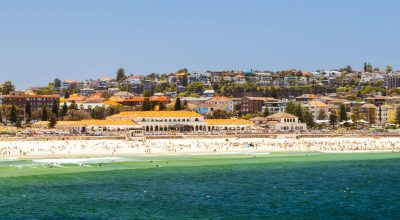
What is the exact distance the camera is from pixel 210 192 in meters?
40.4

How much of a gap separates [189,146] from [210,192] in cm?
2722

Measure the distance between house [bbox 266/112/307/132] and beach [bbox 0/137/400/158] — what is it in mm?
12098

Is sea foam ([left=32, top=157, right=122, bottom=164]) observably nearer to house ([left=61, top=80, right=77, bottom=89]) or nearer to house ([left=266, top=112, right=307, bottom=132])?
house ([left=266, top=112, right=307, bottom=132])

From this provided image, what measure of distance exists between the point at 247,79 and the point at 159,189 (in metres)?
140

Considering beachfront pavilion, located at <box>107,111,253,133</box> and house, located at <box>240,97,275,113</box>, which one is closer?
beachfront pavilion, located at <box>107,111,253,133</box>

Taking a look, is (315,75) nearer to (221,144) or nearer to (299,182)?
(221,144)

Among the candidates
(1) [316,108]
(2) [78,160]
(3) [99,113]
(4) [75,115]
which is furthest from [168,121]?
(1) [316,108]

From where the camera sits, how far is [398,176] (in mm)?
49000

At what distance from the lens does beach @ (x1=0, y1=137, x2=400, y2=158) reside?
62.6 metres

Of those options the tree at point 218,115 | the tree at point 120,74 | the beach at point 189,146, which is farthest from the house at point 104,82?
the beach at point 189,146

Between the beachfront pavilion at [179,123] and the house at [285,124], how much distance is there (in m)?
2.95

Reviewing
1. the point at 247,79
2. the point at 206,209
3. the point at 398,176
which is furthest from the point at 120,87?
the point at 206,209

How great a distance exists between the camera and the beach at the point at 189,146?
62.6 m

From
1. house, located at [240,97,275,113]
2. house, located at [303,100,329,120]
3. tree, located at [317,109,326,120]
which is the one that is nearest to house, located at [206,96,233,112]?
house, located at [240,97,275,113]
